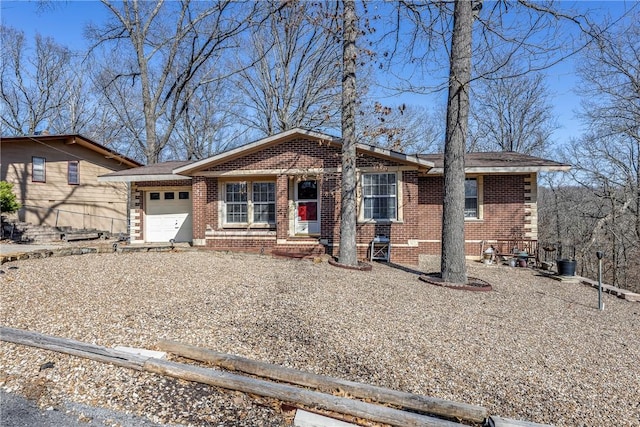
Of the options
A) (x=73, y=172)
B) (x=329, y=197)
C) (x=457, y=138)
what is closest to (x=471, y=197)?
(x=457, y=138)

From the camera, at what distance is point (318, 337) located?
4148 mm

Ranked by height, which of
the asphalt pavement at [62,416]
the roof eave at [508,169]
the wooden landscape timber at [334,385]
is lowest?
the asphalt pavement at [62,416]

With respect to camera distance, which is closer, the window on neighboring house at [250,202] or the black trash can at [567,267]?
the black trash can at [567,267]

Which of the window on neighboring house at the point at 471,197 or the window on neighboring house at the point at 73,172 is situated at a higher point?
the window on neighboring house at the point at 73,172

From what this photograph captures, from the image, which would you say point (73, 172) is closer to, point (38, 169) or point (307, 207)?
point (38, 169)

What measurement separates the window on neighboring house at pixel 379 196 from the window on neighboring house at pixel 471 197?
10.1 feet

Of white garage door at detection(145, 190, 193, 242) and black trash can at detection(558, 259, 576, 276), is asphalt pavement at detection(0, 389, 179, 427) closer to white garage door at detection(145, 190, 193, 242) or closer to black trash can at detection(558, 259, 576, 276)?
black trash can at detection(558, 259, 576, 276)

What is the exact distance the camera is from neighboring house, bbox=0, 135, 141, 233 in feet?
50.9

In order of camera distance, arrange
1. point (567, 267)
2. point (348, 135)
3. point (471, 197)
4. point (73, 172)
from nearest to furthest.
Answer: point (348, 135), point (567, 267), point (471, 197), point (73, 172)

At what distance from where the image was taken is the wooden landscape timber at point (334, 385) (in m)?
2.72

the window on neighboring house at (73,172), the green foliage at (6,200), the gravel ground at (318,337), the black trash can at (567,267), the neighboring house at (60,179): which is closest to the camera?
the gravel ground at (318,337)

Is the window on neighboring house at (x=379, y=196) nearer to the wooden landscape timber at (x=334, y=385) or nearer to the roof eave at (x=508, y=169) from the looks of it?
the roof eave at (x=508, y=169)

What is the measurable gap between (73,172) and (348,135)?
15.0 m

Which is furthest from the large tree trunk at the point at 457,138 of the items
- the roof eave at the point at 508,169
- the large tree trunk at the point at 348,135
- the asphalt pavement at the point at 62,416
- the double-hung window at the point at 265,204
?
the asphalt pavement at the point at 62,416
